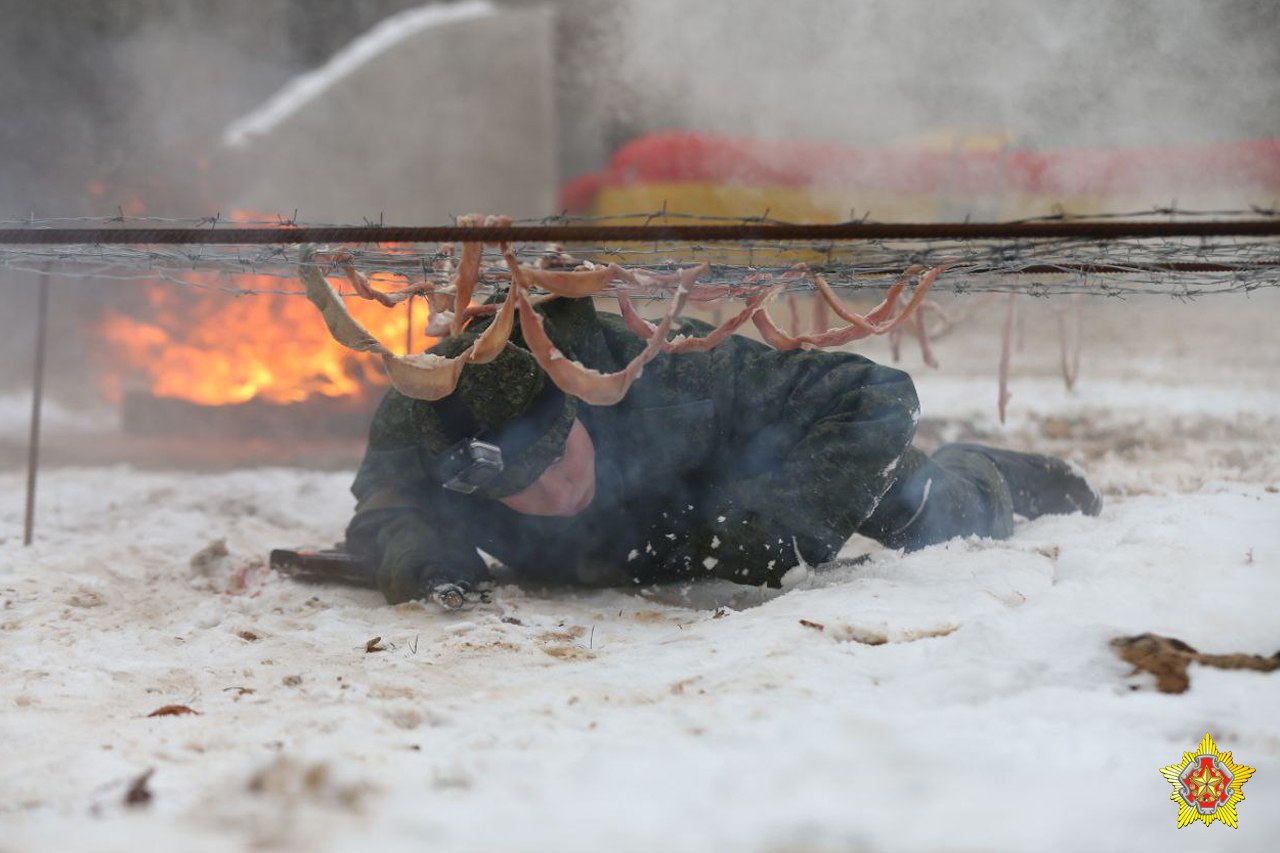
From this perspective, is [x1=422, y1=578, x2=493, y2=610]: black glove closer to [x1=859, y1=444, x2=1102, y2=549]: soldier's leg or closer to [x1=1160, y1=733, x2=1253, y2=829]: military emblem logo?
[x1=859, y1=444, x2=1102, y2=549]: soldier's leg

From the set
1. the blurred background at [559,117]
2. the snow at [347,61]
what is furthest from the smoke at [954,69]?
the snow at [347,61]

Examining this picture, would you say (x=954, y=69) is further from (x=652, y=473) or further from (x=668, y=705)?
(x=668, y=705)

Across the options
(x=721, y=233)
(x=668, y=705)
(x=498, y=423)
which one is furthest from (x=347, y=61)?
(x=668, y=705)

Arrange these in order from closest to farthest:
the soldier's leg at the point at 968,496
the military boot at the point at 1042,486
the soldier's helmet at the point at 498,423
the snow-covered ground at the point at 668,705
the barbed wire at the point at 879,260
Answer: the snow-covered ground at the point at 668,705 < the barbed wire at the point at 879,260 < the soldier's helmet at the point at 498,423 < the soldier's leg at the point at 968,496 < the military boot at the point at 1042,486

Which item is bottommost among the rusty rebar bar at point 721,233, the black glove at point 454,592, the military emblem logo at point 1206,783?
the black glove at point 454,592

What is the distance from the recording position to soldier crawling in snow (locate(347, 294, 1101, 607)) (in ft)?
8.47

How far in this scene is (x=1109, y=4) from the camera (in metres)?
6.36

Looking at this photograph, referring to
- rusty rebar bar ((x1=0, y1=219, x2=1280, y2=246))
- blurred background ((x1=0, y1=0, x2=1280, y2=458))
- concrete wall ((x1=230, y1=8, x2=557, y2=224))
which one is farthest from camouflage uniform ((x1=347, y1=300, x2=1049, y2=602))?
concrete wall ((x1=230, y1=8, x2=557, y2=224))

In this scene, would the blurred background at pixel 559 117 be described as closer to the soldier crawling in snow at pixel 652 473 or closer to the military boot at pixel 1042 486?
the military boot at pixel 1042 486

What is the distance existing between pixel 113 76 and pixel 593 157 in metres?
4.89

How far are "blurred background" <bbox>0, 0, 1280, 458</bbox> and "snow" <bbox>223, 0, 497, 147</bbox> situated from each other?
3cm

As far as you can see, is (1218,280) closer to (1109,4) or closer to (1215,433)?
(1215,433)

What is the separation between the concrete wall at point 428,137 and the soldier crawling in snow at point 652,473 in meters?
6.00

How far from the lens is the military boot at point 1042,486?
3471 millimetres
